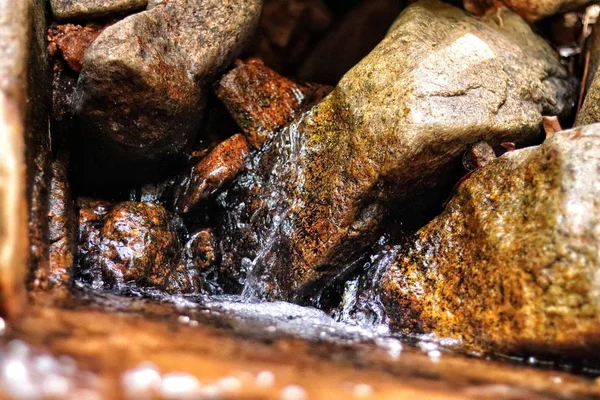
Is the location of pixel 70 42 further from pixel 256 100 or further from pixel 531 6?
pixel 531 6

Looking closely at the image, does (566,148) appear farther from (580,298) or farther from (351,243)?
(351,243)

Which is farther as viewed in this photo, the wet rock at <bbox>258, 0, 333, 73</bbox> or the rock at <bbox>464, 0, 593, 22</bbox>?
the wet rock at <bbox>258, 0, 333, 73</bbox>

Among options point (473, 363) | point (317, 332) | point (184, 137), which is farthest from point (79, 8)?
point (473, 363)

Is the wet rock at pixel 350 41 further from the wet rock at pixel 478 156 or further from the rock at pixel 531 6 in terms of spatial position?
the wet rock at pixel 478 156

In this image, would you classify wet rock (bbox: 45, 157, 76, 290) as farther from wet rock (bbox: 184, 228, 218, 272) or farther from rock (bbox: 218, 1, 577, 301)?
rock (bbox: 218, 1, 577, 301)

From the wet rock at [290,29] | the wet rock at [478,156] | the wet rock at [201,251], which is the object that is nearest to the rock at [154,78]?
the wet rock at [201,251]

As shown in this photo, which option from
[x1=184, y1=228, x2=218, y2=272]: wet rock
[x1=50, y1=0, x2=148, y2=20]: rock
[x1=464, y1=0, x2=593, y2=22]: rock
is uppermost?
[x1=464, y1=0, x2=593, y2=22]: rock

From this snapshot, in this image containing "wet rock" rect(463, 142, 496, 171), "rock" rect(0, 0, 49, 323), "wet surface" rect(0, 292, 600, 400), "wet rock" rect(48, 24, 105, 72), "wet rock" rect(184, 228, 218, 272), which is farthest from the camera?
"wet rock" rect(184, 228, 218, 272)

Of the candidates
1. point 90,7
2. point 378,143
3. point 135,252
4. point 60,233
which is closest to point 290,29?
point 90,7

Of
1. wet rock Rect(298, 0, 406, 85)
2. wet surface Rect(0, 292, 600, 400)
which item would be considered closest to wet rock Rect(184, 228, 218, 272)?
wet surface Rect(0, 292, 600, 400)
